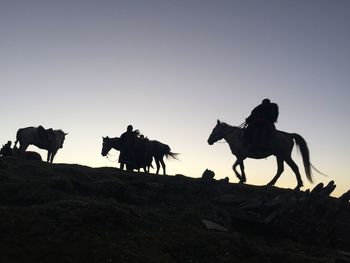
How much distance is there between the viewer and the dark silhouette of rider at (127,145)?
22.8 meters

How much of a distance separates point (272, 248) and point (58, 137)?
20396 millimetres

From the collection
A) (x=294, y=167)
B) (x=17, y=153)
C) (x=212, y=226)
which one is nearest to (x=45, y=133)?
(x=17, y=153)

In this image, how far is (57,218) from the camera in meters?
8.40

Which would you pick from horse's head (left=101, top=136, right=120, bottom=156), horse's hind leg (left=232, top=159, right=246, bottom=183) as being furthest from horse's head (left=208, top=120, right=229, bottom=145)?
horse's head (left=101, top=136, right=120, bottom=156)

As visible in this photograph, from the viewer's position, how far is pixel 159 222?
379 inches

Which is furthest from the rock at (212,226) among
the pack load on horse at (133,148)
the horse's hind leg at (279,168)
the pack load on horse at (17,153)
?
the pack load on horse at (17,153)

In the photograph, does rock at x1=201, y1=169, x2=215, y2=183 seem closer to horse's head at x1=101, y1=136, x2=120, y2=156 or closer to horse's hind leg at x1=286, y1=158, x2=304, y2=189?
horse's hind leg at x1=286, y1=158, x2=304, y2=189

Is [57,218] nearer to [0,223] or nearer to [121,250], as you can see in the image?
[0,223]

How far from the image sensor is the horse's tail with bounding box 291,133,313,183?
16.0 meters

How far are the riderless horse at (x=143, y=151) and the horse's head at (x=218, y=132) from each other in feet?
18.3

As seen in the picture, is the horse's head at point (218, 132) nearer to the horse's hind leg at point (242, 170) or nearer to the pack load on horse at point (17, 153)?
the horse's hind leg at point (242, 170)

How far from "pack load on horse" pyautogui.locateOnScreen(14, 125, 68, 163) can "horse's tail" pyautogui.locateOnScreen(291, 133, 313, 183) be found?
1580 centimetres

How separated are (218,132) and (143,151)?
20.1 ft

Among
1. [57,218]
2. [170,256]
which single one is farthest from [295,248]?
[57,218]
